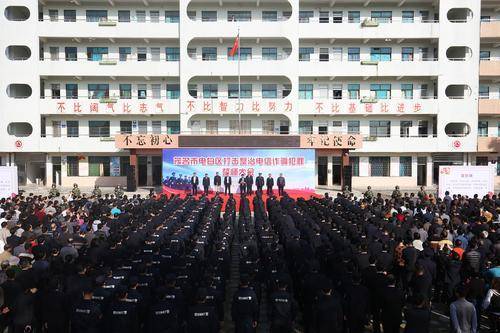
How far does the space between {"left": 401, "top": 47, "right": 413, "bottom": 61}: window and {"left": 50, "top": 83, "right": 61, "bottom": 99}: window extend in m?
27.2

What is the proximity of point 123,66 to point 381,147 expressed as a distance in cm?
2076

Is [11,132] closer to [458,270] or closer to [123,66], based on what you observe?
[123,66]

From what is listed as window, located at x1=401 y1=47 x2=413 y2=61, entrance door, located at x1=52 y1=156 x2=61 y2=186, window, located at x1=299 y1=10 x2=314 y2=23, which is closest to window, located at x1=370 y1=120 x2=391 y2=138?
window, located at x1=401 y1=47 x2=413 y2=61

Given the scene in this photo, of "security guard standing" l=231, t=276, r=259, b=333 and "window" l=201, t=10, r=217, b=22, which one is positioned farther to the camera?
"window" l=201, t=10, r=217, b=22

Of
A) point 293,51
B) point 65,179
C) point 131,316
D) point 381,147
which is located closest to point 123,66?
point 65,179

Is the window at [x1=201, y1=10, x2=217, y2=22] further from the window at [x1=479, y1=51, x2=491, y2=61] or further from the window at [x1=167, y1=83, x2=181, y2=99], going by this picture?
the window at [x1=479, y1=51, x2=491, y2=61]

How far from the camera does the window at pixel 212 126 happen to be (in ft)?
110

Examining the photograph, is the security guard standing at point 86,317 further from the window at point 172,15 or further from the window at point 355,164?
the window at point 172,15

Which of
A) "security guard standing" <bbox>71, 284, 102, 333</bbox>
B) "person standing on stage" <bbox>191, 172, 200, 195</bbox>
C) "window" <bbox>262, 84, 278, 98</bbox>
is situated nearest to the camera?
"security guard standing" <bbox>71, 284, 102, 333</bbox>

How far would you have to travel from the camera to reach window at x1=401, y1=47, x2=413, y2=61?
33500 millimetres

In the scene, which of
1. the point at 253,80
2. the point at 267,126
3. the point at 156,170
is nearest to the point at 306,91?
the point at 267,126

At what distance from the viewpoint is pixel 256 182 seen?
84.0 ft

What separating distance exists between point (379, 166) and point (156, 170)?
701 inches

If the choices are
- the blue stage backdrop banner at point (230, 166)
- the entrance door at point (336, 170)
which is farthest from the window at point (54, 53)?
the entrance door at point (336, 170)
